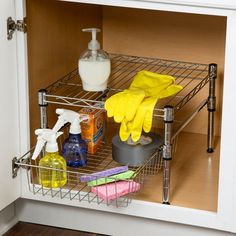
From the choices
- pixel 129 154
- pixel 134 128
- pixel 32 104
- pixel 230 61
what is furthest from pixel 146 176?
pixel 230 61

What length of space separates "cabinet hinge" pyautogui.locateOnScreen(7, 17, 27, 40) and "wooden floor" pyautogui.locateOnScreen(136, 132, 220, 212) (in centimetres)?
54

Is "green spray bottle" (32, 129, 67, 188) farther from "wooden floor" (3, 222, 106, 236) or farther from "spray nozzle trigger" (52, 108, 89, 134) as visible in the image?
"wooden floor" (3, 222, 106, 236)

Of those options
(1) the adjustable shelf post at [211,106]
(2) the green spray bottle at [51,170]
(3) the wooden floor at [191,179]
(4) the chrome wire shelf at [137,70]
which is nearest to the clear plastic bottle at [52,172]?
(2) the green spray bottle at [51,170]

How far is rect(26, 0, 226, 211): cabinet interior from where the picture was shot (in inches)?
80.7

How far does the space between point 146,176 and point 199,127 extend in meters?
0.46

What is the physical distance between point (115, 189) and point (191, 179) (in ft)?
1.08

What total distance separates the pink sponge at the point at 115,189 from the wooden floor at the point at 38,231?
0.23 meters

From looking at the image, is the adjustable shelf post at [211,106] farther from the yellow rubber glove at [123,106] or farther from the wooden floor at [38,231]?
the wooden floor at [38,231]

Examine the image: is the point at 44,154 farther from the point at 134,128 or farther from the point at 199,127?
the point at 199,127

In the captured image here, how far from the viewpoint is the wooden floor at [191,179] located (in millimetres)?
2002

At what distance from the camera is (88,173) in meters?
2.09

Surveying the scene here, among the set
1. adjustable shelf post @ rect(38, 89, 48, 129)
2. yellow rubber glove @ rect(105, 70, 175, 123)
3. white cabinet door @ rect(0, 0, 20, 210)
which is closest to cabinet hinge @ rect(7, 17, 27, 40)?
white cabinet door @ rect(0, 0, 20, 210)

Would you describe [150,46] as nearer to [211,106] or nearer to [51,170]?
[211,106]

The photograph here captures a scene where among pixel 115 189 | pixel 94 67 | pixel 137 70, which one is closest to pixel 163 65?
pixel 137 70
